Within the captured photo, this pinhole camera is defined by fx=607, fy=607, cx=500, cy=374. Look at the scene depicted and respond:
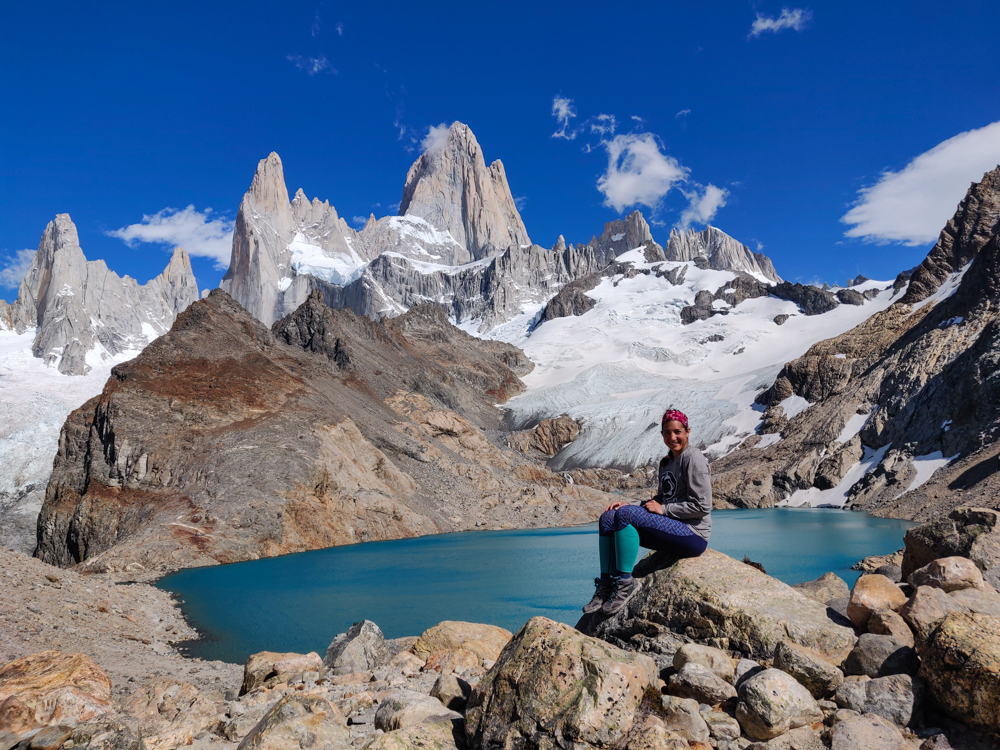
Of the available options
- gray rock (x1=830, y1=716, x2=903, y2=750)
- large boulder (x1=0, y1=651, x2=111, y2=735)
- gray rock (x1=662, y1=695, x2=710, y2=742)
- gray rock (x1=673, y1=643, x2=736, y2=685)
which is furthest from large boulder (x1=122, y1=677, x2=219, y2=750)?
gray rock (x1=830, y1=716, x2=903, y2=750)

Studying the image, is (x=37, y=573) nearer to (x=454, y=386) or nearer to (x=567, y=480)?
(x=567, y=480)

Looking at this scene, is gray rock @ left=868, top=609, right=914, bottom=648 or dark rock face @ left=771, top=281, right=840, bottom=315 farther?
dark rock face @ left=771, top=281, right=840, bottom=315

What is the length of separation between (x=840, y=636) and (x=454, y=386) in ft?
353

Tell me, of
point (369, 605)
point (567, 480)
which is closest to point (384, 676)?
point (369, 605)

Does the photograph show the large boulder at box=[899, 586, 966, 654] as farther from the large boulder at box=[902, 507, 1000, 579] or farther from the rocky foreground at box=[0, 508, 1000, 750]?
the large boulder at box=[902, 507, 1000, 579]

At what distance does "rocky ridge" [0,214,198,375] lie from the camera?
131 metres

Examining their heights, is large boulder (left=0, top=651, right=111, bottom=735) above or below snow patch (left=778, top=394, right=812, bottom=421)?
below

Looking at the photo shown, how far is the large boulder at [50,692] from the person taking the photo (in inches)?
224

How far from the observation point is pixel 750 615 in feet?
19.7

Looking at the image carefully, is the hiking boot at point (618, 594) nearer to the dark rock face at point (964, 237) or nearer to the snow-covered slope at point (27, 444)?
the snow-covered slope at point (27, 444)

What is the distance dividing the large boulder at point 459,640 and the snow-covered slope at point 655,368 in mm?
82797

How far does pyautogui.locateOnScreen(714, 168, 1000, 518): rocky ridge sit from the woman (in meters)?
39.9

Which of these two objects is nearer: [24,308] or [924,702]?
[924,702]

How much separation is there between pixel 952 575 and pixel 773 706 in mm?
3300
